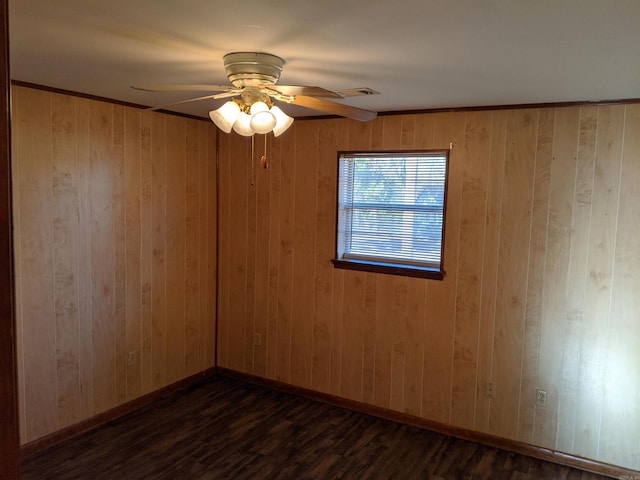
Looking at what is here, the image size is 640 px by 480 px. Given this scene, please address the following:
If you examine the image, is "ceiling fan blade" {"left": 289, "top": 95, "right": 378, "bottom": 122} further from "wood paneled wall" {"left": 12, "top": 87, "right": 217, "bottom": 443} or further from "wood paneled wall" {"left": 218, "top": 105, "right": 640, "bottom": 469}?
"wood paneled wall" {"left": 12, "top": 87, "right": 217, "bottom": 443}

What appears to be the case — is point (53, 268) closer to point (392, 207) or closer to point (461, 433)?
point (392, 207)

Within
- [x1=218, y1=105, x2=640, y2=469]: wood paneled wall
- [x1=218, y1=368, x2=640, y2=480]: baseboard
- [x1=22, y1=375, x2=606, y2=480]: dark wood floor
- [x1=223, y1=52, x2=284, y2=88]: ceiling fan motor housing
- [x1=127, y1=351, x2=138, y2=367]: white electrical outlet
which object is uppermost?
[x1=223, y1=52, x2=284, y2=88]: ceiling fan motor housing

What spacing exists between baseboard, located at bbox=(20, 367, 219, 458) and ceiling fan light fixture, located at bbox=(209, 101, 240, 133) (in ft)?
7.29

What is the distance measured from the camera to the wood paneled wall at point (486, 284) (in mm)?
3168

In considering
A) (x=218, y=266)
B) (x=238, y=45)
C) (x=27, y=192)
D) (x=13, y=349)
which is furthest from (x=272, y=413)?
(x=13, y=349)

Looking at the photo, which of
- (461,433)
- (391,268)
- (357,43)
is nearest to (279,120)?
(357,43)

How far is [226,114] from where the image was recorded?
A: 221 centimetres

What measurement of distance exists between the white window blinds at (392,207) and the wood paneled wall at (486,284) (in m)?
0.11

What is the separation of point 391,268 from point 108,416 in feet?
8.09

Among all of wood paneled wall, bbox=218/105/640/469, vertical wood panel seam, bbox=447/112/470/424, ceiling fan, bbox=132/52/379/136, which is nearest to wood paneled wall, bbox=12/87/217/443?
wood paneled wall, bbox=218/105/640/469

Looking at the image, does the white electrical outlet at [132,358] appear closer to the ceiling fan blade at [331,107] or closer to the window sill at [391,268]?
the window sill at [391,268]

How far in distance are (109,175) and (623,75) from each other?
3.35 meters

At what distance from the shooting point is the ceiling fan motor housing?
7.17ft

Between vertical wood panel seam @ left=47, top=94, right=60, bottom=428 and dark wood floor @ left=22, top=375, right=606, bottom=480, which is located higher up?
vertical wood panel seam @ left=47, top=94, right=60, bottom=428
